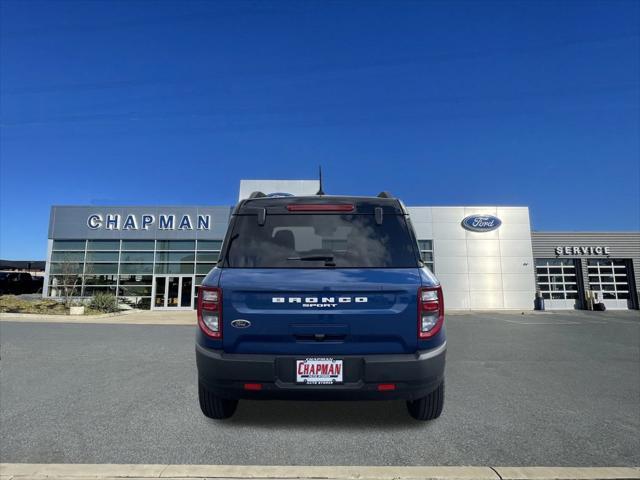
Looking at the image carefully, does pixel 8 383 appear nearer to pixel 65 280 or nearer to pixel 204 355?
pixel 204 355

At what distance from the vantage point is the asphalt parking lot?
9.77ft

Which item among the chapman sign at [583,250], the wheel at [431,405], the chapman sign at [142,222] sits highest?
the chapman sign at [142,222]

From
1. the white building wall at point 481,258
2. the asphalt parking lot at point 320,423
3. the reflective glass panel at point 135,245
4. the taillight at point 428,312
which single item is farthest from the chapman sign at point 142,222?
the taillight at point 428,312

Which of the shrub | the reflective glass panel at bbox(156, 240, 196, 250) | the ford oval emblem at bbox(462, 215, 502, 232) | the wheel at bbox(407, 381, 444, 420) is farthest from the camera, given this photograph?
the ford oval emblem at bbox(462, 215, 502, 232)

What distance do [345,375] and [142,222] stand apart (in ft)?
84.4

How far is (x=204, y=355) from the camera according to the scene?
10.3 ft

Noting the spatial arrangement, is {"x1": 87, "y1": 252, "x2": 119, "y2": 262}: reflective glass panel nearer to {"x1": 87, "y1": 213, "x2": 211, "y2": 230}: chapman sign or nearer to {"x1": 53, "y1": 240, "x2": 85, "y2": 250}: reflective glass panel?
{"x1": 53, "y1": 240, "x2": 85, "y2": 250}: reflective glass panel

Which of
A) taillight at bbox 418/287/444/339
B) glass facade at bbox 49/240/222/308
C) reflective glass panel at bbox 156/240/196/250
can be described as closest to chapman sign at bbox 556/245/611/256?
glass facade at bbox 49/240/222/308

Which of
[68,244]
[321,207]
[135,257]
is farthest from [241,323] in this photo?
[68,244]

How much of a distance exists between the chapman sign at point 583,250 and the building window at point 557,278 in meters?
0.76

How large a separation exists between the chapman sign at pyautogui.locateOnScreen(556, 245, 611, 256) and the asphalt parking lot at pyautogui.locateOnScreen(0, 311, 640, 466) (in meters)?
26.4

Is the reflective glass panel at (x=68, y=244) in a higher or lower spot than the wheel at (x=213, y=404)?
higher

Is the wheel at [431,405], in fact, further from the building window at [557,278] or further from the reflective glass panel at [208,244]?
the building window at [557,278]

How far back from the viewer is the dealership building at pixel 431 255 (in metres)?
25.0
